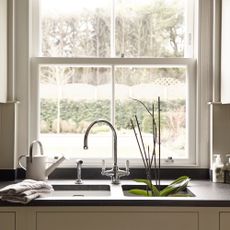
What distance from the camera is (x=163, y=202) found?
220 cm

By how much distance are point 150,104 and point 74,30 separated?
2.48 feet

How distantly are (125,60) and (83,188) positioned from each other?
0.93m

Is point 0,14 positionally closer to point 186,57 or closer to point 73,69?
point 73,69

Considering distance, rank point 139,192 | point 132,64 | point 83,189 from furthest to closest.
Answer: point 132,64 → point 83,189 → point 139,192

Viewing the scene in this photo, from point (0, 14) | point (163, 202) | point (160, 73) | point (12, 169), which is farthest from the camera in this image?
point (160, 73)

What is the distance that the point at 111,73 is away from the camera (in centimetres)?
298
